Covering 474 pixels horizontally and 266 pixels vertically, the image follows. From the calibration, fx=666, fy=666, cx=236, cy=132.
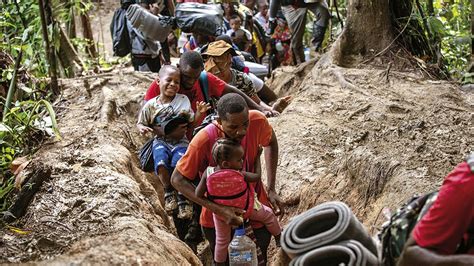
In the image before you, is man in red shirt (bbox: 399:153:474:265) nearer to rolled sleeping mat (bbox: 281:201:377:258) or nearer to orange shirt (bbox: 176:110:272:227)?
rolled sleeping mat (bbox: 281:201:377:258)

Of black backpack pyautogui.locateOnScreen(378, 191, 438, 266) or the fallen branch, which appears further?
the fallen branch

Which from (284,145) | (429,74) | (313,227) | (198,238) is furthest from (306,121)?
(313,227)

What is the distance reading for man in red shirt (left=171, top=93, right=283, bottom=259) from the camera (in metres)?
4.54

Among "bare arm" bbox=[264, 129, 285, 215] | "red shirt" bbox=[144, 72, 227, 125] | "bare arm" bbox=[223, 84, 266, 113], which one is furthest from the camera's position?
"bare arm" bbox=[223, 84, 266, 113]

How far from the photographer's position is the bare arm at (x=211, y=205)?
4539 millimetres

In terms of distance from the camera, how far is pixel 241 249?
4.75 meters

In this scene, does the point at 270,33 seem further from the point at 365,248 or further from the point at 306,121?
the point at 365,248

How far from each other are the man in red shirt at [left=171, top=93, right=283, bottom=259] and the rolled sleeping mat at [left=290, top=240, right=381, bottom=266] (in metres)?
1.37

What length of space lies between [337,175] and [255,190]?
114 cm

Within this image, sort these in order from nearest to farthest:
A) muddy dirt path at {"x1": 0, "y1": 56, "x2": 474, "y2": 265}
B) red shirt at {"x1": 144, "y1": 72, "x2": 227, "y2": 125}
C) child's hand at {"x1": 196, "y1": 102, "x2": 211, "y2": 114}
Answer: muddy dirt path at {"x1": 0, "y1": 56, "x2": 474, "y2": 265}, child's hand at {"x1": 196, "y1": 102, "x2": 211, "y2": 114}, red shirt at {"x1": 144, "y1": 72, "x2": 227, "y2": 125}

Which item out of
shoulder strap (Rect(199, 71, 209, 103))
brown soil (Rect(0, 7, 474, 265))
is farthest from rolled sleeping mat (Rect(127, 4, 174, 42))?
shoulder strap (Rect(199, 71, 209, 103))

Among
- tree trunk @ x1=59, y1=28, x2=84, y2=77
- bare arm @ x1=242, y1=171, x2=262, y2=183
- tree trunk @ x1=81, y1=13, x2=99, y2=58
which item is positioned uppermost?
bare arm @ x1=242, y1=171, x2=262, y2=183

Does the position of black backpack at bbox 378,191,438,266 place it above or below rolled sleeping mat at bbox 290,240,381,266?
above

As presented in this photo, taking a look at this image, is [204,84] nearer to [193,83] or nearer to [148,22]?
[193,83]
